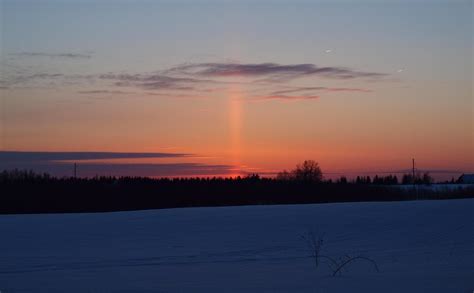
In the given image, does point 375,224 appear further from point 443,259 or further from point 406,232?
point 443,259

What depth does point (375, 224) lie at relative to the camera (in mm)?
25078

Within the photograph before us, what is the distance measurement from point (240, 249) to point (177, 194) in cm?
3883

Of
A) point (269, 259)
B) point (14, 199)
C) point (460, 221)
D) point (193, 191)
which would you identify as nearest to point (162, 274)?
point (269, 259)

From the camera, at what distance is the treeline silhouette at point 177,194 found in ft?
156

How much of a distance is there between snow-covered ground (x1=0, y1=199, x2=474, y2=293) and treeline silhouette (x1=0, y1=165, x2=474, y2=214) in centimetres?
1828

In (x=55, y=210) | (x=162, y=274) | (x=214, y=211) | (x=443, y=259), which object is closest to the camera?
(x=162, y=274)

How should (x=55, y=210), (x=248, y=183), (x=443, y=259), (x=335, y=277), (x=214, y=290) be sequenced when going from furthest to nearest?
(x=248, y=183)
(x=55, y=210)
(x=443, y=259)
(x=335, y=277)
(x=214, y=290)

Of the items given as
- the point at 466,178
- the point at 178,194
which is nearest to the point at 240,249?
the point at 178,194

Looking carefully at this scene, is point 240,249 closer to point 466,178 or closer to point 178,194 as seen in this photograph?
point 178,194

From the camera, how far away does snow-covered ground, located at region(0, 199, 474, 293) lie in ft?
35.6

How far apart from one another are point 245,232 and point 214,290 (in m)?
13.3

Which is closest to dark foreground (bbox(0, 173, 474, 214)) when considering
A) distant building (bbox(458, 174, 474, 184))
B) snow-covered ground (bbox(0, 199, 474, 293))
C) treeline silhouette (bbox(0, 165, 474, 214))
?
treeline silhouette (bbox(0, 165, 474, 214))

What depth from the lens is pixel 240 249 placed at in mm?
18547

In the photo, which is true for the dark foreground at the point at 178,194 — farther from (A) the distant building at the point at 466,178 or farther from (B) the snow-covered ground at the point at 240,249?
(A) the distant building at the point at 466,178
